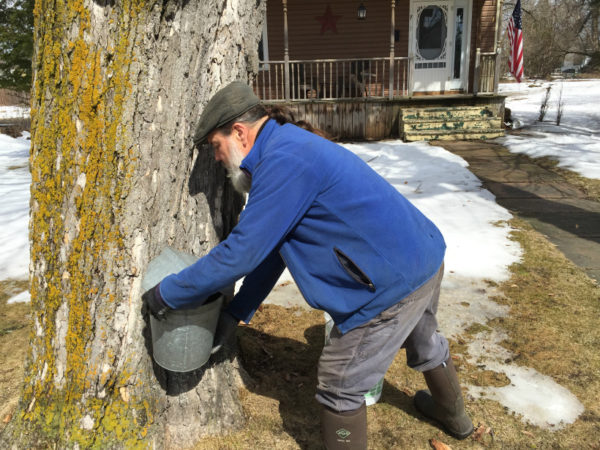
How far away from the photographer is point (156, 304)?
1.85 meters

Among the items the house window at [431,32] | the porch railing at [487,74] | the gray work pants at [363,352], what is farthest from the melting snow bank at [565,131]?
the gray work pants at [363,352]

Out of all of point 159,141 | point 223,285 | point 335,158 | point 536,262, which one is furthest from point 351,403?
point 536,262

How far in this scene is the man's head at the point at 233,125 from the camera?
1.85 m

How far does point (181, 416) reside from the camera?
2.29 meters

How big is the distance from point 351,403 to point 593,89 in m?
28.9

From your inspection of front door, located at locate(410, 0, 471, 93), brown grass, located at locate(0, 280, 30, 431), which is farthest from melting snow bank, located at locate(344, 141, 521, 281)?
front door, located at locate(410, 0, 471, 93)

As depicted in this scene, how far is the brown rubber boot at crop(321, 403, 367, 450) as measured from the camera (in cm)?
190

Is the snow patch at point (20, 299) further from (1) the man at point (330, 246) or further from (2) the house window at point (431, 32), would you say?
(2) the house window at point (431, 32)

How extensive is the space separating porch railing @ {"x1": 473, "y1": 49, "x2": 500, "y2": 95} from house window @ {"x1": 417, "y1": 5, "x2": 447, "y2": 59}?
1642 millimetres

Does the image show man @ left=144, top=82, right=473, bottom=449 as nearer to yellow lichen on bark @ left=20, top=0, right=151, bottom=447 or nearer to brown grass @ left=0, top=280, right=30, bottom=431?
yellow lichen on bark @ left=20, top=0, right=151, bottom=447

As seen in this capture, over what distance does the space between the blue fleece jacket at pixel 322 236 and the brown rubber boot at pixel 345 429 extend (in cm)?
37

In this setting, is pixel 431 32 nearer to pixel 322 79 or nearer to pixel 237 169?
pixel 322 79

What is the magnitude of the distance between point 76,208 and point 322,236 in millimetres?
1026

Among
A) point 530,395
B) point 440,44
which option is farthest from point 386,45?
point 530,395
